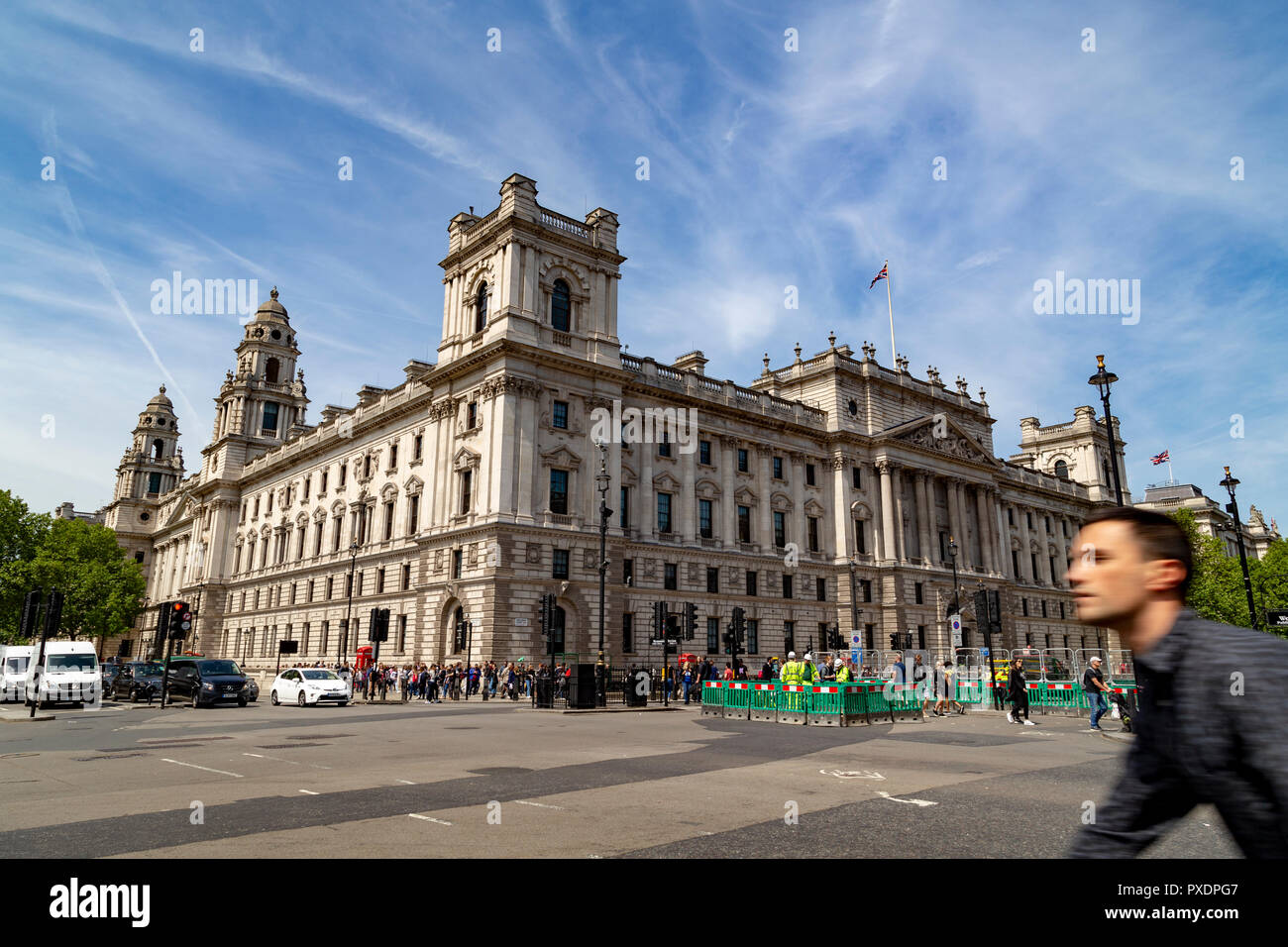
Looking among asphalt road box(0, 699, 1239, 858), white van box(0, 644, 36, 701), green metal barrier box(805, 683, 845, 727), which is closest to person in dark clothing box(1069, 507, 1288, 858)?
asphalt road box(0, 699, 1239, 858)

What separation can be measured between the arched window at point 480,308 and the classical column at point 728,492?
16.1 m

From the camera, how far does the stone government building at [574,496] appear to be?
131ft

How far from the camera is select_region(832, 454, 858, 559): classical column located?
54.0 meters

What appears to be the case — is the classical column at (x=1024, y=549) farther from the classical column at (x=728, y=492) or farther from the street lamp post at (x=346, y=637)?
the street lamp post at (x=346, y=637)

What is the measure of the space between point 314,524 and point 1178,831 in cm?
5855

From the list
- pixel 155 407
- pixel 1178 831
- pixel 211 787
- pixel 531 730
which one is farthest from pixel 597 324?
pixel 155 407

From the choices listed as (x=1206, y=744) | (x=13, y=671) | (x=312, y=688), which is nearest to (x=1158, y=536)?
(x=1206, y=744)

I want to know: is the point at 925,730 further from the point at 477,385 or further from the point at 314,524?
the point at 314,524

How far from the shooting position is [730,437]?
50000mm

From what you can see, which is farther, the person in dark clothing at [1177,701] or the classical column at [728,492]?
the classical column at [728,492]

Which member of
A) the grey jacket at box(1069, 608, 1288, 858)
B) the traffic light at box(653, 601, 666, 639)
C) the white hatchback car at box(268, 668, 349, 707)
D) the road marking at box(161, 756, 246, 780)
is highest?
the traffic light at box(653, 601, 666, 639)

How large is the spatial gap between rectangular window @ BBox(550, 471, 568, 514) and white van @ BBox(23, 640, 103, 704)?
19901 millimetres

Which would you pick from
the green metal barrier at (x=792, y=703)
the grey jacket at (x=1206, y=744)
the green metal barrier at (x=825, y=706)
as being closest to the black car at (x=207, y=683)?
the green metal barrier at (x=792, y=703)

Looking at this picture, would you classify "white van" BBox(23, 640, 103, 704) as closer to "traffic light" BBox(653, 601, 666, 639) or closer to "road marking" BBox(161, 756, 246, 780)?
"road marking" BBox(161, 756, 246, 780)
